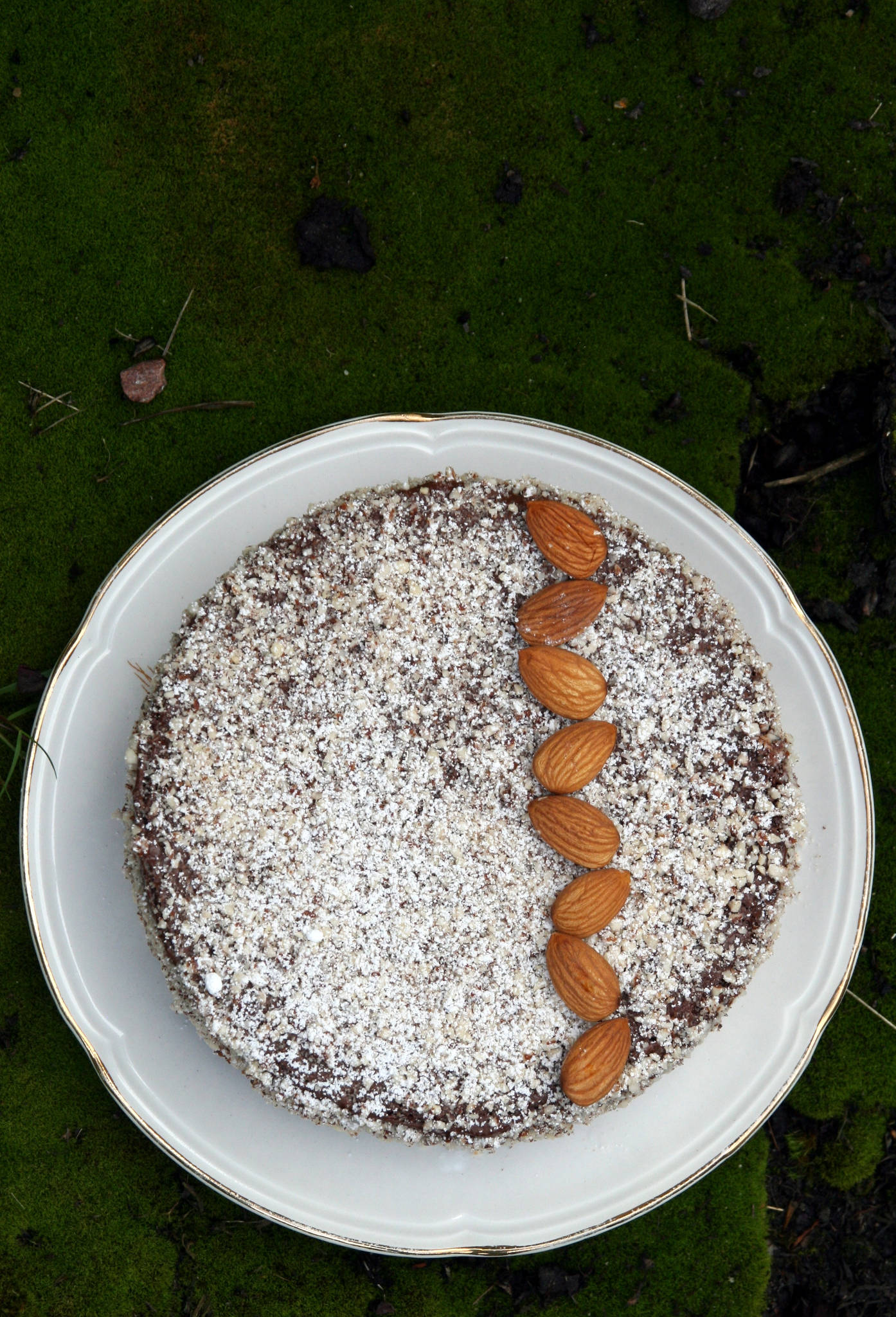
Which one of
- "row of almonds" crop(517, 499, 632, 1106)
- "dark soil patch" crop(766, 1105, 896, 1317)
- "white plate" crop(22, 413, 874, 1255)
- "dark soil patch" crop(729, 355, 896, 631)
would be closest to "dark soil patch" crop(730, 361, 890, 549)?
"dark soil patch" crop(729, 355, 896, 631)

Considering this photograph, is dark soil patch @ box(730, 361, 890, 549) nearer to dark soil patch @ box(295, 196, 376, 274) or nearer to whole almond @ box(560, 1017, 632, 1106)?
dark soil patch @ box(295, 196, 376, 274)

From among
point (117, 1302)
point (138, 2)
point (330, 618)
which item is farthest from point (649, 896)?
point (138, 2)

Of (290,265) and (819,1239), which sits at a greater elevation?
(290,265)

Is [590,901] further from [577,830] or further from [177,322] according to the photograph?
[177,322]

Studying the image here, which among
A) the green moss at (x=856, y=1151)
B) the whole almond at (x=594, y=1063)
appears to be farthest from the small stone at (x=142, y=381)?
the green moss at (x=856, y=1151)

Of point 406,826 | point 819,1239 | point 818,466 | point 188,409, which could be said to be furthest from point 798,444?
point 819,1239

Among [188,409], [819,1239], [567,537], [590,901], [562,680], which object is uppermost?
[567,537]

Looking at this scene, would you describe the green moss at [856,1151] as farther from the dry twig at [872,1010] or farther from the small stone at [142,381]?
the small stone at [142,381]
